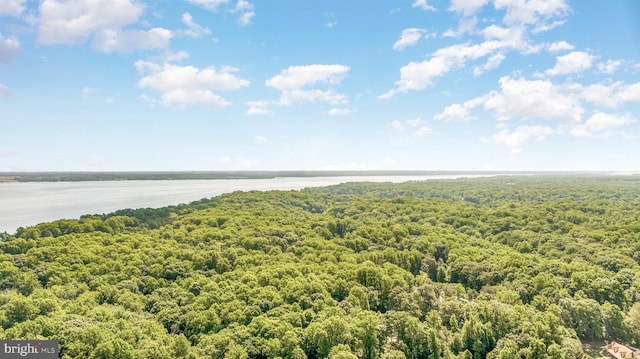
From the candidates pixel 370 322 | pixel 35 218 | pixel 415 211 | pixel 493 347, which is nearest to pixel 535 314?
pixel 493 347

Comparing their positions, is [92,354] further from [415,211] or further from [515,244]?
[415,211]

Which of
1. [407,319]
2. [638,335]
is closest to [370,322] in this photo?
[407,319]

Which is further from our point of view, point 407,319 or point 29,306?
point 407,319

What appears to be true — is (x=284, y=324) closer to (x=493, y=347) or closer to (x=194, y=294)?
(x=194, y=294)

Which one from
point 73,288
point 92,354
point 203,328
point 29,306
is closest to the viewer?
point 92,354

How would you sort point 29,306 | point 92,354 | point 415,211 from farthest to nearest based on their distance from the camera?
point 415,211, point 29,306, point 92,354

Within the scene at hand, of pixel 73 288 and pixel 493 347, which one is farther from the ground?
pixel 73 288

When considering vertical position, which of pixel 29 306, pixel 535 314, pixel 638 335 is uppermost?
pixel 29 306
